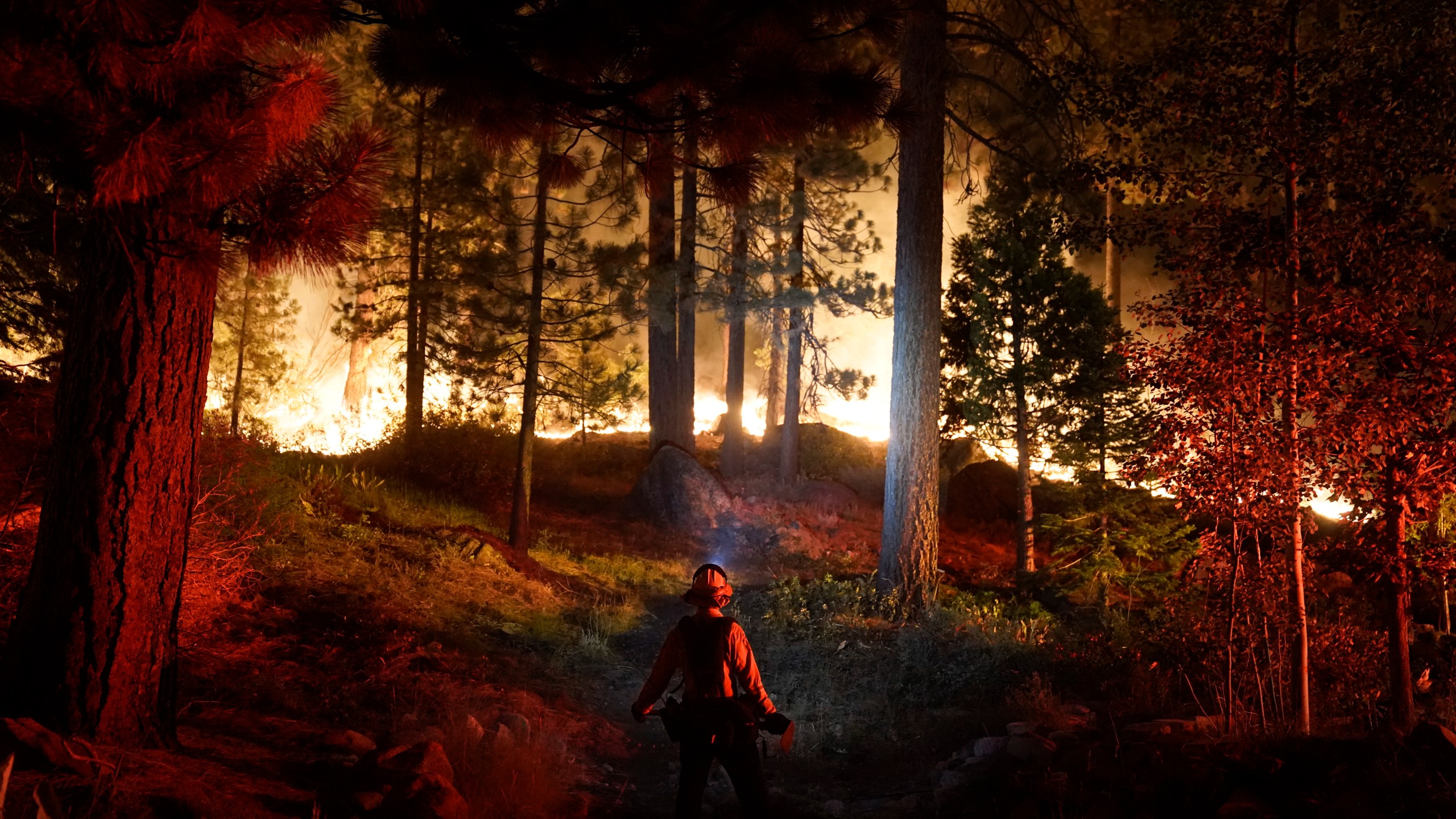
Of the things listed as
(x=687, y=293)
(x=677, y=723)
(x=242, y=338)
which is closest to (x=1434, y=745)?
(x=677, y=723)

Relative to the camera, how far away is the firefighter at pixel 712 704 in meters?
4.85

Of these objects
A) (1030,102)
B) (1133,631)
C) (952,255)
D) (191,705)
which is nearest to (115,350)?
(191,705)

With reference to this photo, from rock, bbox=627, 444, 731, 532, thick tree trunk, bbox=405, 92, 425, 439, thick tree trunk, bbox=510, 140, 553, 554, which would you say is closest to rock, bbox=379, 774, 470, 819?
thick tree trunk, bbox=510, 140, 553, 554

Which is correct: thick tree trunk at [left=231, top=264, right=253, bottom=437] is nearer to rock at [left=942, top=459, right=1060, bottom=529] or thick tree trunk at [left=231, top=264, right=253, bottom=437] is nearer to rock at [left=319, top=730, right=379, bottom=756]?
rock at [left=942, top=459, right=1060, bottom=529]

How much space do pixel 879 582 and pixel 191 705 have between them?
324 inches

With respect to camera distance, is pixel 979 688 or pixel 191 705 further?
pixel 979 688

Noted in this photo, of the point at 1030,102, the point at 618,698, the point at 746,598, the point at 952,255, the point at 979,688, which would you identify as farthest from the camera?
the point at 952,255

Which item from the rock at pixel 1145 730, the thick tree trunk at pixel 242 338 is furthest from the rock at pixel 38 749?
the thick tree trunk at pixel 242 338

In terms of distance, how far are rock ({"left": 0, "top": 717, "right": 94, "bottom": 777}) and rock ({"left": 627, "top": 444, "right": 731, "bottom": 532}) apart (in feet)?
45.3

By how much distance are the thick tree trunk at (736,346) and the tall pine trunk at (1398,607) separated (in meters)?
15.5

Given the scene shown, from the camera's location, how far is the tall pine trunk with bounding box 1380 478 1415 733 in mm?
6195

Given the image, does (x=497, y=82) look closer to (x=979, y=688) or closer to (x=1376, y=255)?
(x=1376, y=255)

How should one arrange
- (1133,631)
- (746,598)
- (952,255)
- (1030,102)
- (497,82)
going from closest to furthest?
(497,82) → (1133,631) → (746,598) → (1030,102) → (952,255)

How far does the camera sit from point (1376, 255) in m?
6.15
